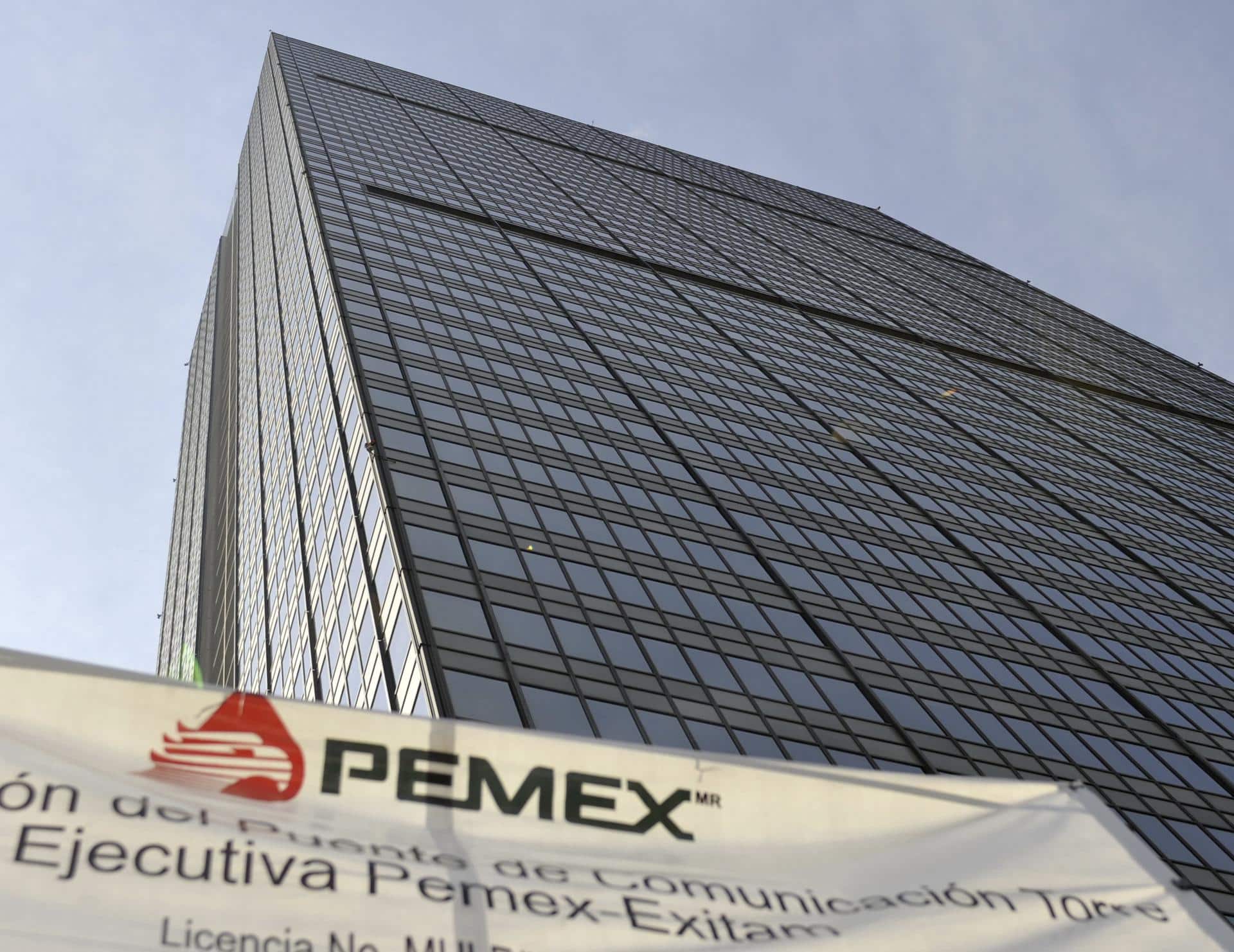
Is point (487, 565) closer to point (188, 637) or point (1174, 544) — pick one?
point (1174, 544)

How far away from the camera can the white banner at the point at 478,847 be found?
4.74 m

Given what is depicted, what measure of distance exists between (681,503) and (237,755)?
118 feet

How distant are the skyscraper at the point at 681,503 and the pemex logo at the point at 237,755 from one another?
784 inches

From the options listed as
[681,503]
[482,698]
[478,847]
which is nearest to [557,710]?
[482,698]

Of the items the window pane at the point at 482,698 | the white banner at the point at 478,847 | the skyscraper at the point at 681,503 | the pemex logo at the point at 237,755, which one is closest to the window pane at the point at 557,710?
the skyscraper at the point at 681,503

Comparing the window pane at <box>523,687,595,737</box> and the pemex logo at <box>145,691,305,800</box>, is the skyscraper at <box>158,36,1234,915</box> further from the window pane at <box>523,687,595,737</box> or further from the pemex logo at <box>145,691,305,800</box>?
the pemex logo at <box>145,691,305,800</box>

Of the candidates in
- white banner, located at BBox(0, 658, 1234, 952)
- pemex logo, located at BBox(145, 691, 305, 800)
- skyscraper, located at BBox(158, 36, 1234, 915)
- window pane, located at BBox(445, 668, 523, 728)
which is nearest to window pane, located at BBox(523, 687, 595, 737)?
skyscraper, located at BBox(158, 36, 1234, 915)

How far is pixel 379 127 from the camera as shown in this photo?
293ft

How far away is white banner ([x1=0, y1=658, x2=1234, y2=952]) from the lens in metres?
4.74

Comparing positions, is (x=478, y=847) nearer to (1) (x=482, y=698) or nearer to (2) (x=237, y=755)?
(2) (x=237, y=755)

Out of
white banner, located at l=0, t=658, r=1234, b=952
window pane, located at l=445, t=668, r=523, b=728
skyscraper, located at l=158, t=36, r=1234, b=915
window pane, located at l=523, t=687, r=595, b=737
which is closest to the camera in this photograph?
white banner, located at l=0, t=658, r=1234, b=952

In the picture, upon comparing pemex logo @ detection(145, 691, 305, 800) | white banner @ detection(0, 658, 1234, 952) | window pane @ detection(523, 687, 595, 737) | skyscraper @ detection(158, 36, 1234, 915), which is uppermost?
skyscraper @ detection(158, 36, 1234, 915)

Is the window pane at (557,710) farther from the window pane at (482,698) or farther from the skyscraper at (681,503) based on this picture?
the window pane at (482,698)

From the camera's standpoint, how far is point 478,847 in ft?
17.4
